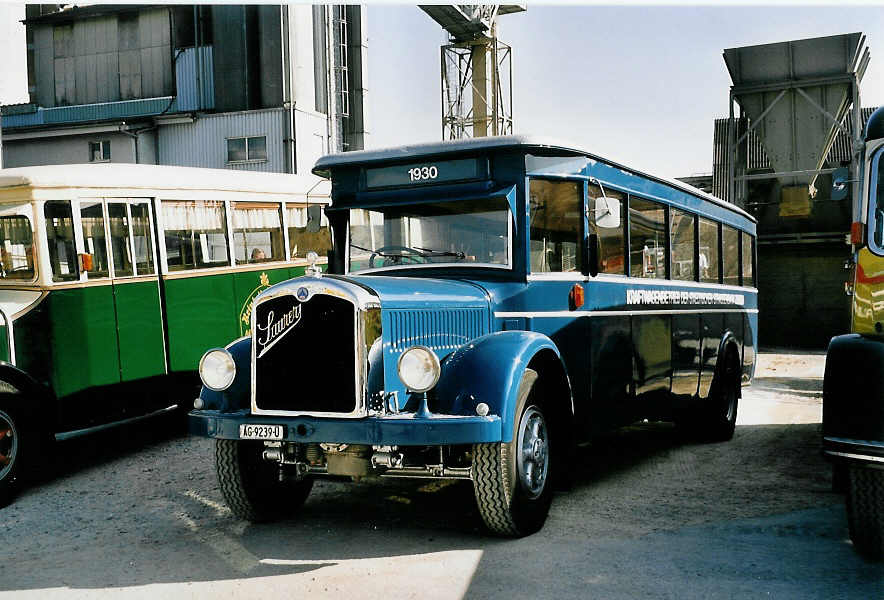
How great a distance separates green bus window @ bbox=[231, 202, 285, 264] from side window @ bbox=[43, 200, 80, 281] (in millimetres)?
2164

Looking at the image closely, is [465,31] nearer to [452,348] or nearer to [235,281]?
[235,281]

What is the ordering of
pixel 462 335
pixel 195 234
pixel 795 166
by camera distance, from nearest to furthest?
pixel 462 335, pixel 195 234, pixel 795 166

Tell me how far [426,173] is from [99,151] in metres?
23.3

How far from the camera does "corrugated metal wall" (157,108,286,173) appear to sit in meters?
24.9

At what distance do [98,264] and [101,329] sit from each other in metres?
0.63

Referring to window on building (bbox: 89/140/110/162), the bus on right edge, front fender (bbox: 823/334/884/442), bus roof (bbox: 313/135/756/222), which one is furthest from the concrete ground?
window on building (bbox: 89/140/110/162)

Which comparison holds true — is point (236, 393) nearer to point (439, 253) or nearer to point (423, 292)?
point (423, 292)

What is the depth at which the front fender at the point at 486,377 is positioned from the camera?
512cm

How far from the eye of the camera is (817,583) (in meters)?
4.63

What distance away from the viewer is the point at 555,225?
20.9ft

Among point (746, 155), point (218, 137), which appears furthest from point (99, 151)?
point (746, 155)

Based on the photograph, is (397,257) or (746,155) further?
(746,155)

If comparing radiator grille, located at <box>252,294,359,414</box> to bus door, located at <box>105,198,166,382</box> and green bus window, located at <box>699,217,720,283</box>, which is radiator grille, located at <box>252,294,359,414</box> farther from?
green bus window, located at <box>699,217,720,283</box>

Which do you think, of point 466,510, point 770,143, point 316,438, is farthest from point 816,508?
point 770,143
